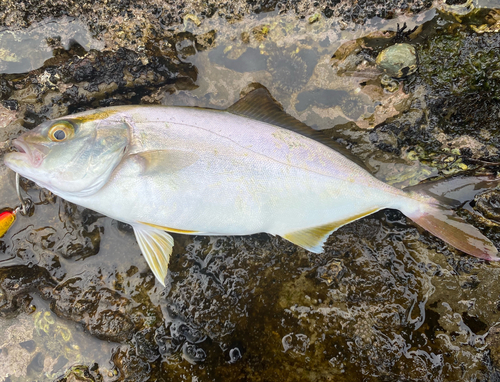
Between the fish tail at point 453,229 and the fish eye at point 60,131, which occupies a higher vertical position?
the fish eye at point 60,131

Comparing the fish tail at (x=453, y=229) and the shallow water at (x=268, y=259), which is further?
the shallow water at (x=268, y=259)

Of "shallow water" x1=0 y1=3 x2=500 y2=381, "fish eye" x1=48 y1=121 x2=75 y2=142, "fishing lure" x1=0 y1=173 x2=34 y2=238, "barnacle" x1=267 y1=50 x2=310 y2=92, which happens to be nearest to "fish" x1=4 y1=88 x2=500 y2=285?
"fish eye" x1=48 y1=121 x2=75 y2=142

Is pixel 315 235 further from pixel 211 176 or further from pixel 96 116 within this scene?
pixel 96 116

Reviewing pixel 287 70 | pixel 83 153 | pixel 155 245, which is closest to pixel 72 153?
pixel 83 153

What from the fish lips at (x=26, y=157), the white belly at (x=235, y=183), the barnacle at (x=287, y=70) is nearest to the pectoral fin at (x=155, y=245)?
the white belly at (x=235, y=183)

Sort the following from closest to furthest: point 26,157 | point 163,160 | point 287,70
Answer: point 26,157 < point 163,160 < point 287,70

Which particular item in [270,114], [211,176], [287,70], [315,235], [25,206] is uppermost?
[287,70]

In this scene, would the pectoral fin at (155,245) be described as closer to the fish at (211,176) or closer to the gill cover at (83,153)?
the fish at (211,176)
